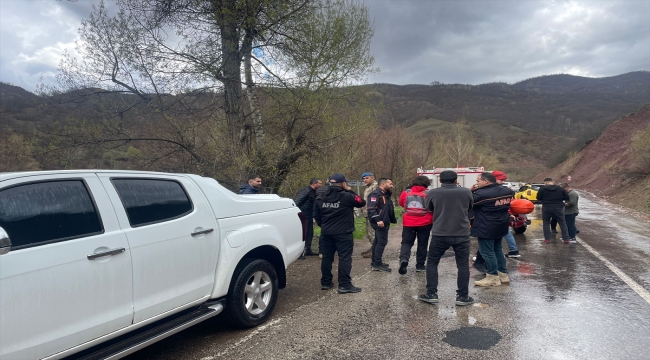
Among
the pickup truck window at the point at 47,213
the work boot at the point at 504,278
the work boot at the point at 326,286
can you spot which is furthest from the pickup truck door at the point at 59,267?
the work boot at the point at 504,278

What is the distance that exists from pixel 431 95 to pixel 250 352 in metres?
158

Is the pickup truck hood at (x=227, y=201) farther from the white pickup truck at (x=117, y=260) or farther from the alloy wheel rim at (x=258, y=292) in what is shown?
the alloy wheel rim at (x=258, y=292)

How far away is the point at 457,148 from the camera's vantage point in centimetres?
3788

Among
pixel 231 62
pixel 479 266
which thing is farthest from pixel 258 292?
pixel 231 62

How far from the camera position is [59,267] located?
3037 millimetres

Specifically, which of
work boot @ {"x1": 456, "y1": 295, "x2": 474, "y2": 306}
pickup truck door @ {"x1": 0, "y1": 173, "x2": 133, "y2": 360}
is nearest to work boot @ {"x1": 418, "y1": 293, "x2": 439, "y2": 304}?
work boot @ {"x1": 456, "y1": 295, "x2": 474, "y2": 306}

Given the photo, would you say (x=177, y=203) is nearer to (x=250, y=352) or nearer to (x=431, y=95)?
(x=250, y=352)

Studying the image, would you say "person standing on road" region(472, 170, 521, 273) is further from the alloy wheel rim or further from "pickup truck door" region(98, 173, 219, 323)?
"pickup truck door" region(98, 173, 219, 323)

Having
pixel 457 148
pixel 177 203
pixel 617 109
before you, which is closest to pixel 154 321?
pixel 177 203

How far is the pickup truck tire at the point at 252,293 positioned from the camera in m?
4.64

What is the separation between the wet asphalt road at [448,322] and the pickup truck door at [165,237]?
0.74 meters

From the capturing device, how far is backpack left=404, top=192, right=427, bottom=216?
721cm

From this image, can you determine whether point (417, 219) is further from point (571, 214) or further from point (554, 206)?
point (571, 214)

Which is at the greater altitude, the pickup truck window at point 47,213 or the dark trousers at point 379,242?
the pickup truck window at point 47,213
